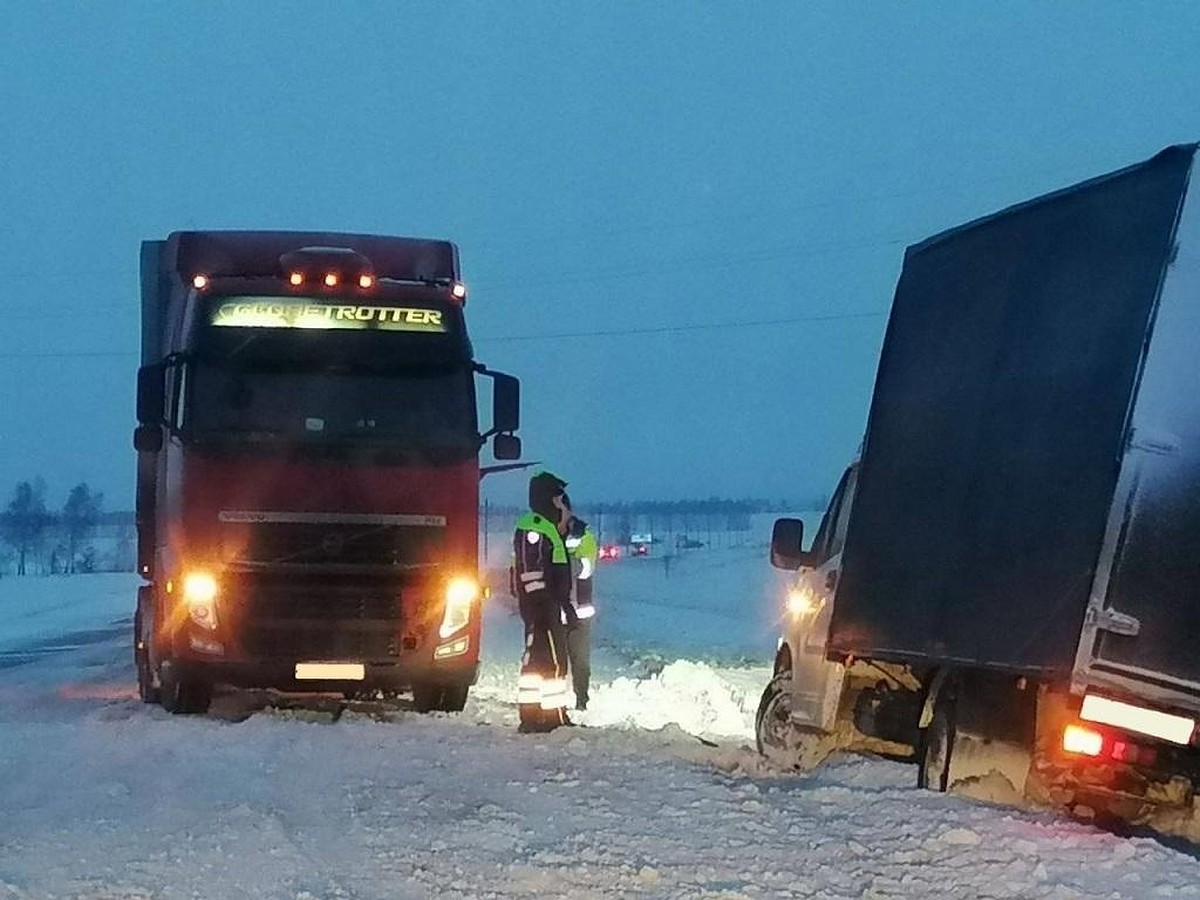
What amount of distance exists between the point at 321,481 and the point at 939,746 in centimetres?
540

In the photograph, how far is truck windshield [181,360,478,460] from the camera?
12461 mm

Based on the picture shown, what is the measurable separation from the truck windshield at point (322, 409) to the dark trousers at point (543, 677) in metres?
1.57

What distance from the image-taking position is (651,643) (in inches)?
1103

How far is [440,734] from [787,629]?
2.47 m

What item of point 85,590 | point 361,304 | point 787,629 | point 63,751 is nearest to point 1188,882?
point 787,629

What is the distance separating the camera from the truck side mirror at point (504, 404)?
42.5ft

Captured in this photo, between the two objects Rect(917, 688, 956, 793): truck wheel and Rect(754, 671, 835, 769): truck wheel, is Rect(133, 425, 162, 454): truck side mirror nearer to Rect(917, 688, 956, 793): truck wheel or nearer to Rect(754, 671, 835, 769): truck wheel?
Rect(754, 671, 835, 769): truck wheel

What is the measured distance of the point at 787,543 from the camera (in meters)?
11.0

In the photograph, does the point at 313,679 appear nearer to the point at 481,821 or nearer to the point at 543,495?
the point at 543,495

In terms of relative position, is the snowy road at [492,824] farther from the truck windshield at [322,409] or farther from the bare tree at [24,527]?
the bare tree at [24,527]

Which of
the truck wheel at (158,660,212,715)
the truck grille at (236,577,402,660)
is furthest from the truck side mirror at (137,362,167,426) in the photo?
the truck wheel at (158,660,212,715)

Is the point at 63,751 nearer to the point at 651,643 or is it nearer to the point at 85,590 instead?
the point at 651,643

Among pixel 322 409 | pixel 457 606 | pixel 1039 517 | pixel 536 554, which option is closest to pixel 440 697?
pixel 457 606

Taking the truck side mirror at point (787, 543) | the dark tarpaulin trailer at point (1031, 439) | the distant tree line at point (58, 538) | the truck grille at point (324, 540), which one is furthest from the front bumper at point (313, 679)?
the distant tree line at point (58, 538)
